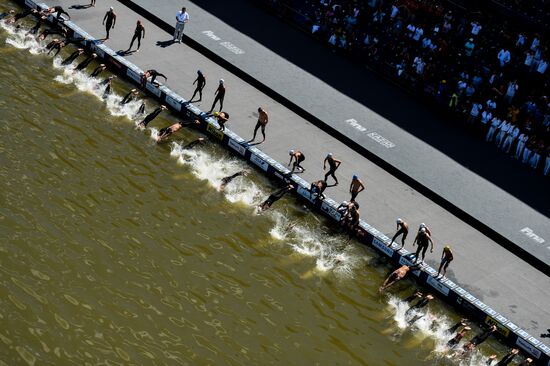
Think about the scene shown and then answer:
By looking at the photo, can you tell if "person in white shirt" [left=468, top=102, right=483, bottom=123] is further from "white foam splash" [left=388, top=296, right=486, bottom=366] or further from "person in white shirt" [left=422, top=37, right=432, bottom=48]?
"white foam splash" [left=388, top=296, right=486, bottom=366]

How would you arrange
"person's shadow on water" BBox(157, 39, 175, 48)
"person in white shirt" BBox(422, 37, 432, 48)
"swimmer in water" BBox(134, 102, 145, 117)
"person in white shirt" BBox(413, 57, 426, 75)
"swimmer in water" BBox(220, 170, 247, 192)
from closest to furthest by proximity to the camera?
1. "swimmer in water" BBox(220, 170, 247, 192)
2. "swimmer in water" BBox(134, 102, 145, 117)
3. "person in white shirt" BBox(413, 57, 426, 75)
4. "person's shadow on water" BBox(157, 39, 175, 48)
5. "person in white shirt" BBox(422, 37, 432, 48)

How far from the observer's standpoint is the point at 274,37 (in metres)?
52.6

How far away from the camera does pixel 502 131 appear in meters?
45.9

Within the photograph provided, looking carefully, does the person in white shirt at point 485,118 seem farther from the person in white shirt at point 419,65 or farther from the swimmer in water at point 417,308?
the swimmer in water at point 417,308

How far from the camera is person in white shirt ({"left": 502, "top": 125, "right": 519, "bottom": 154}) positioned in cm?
4559

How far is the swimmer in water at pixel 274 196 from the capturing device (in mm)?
38781

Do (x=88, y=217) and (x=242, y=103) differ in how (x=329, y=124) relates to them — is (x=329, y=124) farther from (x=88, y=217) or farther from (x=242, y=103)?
(x=88, y=217)

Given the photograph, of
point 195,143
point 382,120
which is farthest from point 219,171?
point 382,120

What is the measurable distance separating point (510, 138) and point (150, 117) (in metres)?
16.7

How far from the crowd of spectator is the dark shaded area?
2.13ft

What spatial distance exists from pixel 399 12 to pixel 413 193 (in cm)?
1440

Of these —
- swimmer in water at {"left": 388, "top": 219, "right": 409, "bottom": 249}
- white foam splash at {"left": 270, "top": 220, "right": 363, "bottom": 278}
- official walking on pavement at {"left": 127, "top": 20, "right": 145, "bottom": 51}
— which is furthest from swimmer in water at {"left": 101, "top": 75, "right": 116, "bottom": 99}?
swimmer in water at {"left": 388, "top": 219, "right": 409, "bottom": 249}

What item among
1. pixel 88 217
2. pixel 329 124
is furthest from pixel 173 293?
pixel 329 124

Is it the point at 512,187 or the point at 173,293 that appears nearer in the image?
the point at 173,293
